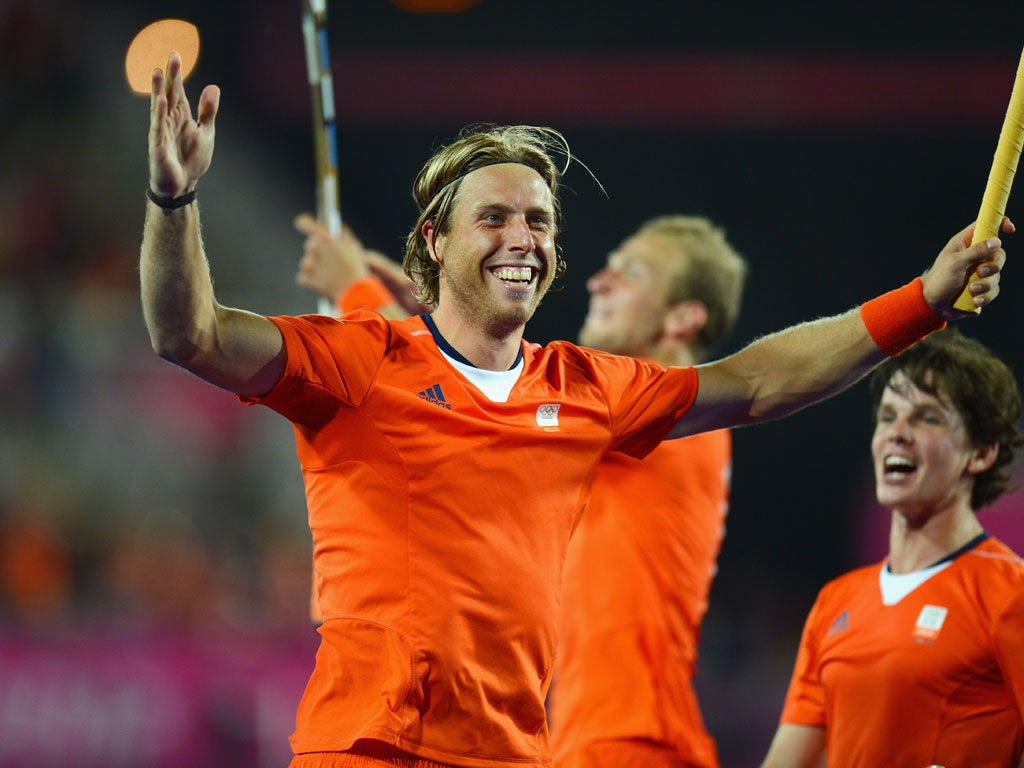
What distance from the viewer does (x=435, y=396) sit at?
3.38 meters

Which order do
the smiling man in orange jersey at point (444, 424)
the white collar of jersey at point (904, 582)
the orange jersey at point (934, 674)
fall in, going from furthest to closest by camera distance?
the white collar of jersey at point (904, 582) < the orange jersey at point (934, 674) < the smiling man in orange jersey at point (444, 424)

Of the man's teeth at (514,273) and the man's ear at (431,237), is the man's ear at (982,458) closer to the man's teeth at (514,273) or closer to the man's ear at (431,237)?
the man's teeth at (514,273)

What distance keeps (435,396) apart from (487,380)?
0.22 m

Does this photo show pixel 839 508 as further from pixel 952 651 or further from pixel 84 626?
pixel 952 651

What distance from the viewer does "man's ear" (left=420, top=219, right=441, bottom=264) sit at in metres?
3.80

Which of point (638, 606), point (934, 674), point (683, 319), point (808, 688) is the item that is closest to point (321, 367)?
point (638, 606)

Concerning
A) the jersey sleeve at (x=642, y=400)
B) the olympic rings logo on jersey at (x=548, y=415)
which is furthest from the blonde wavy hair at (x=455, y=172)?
the olympic rings logo on jersey at (x=548, y=415)

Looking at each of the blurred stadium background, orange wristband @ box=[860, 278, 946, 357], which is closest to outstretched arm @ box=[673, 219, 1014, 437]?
orange wristband @ box=[860, 278, 946, 357]

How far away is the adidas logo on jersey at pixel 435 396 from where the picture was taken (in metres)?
3.36

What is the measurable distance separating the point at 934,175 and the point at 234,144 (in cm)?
828

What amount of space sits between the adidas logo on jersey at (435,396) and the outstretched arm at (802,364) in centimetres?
86

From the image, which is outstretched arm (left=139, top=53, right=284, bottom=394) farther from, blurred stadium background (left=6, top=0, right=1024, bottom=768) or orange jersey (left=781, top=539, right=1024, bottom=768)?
blurred stadium background (left=6, top=0, right=1024, bottom=768)

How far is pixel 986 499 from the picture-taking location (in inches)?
183

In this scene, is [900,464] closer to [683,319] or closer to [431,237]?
[683,319]
